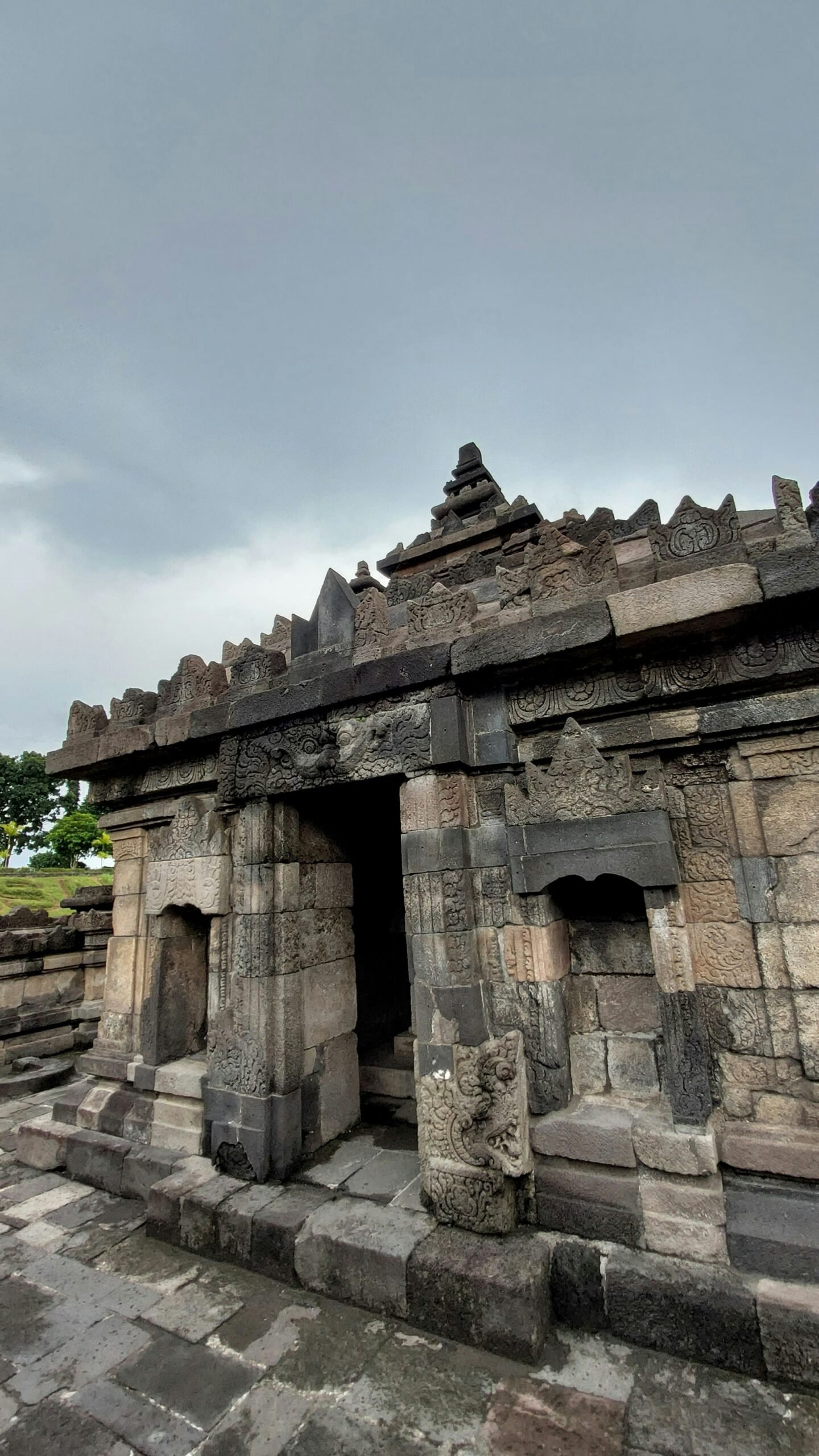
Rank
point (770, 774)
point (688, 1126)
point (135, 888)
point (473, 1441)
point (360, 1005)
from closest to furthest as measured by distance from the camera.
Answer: point (473, 1441) → point (688, 1126) → point (770, 774) → point (135, 888) → point (360, 1005)

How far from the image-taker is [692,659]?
156 inches

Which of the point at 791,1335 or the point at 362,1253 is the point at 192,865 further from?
the point at 791,1335

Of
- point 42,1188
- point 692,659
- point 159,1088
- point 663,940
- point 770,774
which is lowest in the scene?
point 42,1188

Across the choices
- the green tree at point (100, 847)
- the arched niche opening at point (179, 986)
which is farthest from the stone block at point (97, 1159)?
the green tree at point (100, 847)

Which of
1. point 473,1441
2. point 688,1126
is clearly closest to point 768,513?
point 688,1126

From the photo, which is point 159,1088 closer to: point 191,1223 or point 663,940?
point 191,1223

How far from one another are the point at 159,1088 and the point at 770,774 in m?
5.63

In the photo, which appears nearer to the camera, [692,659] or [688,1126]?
[688,1126]

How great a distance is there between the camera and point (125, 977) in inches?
249

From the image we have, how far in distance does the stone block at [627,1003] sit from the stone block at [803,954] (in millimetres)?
773

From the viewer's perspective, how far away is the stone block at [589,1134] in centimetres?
366

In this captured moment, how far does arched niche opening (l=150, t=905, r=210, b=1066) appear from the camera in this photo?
600 cm

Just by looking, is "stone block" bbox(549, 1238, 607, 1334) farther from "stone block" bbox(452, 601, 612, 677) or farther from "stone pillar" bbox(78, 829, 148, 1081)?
"stone pillar" bbox(78, 829, 148, 1081)

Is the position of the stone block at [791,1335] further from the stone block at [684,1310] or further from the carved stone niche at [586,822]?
the carved stone niche at [586,822]
